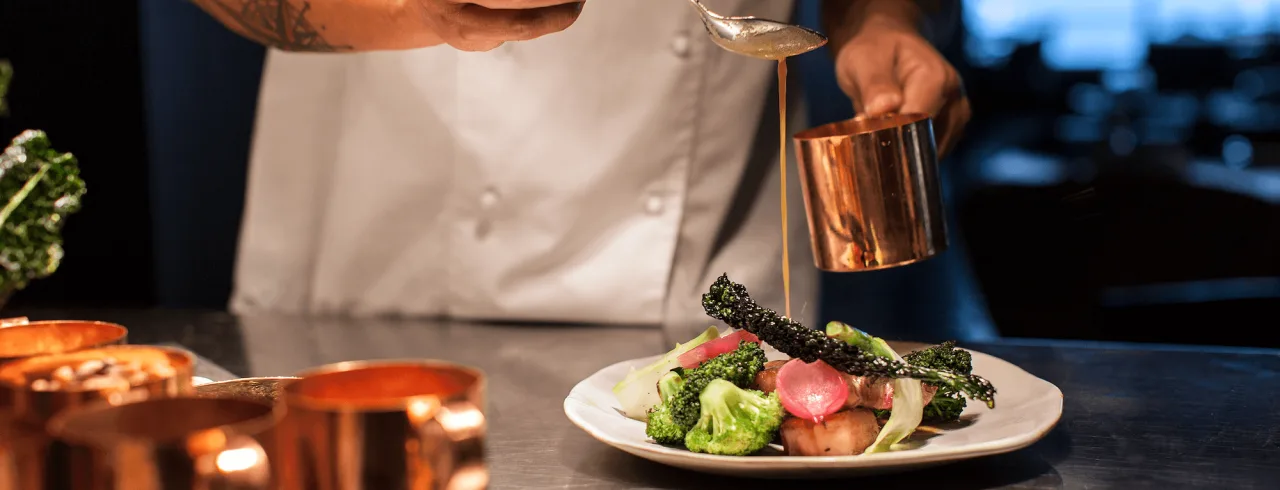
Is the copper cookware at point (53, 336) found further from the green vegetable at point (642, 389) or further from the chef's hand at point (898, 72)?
the chef's hand at point (898, 72)

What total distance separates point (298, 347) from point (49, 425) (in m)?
1.08

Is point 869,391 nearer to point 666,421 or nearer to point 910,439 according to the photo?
point 910,439

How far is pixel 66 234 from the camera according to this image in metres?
2.95

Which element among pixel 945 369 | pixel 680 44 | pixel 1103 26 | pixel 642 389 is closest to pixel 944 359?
pixel 945 369

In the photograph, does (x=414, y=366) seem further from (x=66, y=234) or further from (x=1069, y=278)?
(x=1069, y=278)

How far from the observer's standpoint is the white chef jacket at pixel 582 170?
1963 millimetres

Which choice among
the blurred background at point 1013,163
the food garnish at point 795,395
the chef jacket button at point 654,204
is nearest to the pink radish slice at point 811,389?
the food garnish at point 795,395

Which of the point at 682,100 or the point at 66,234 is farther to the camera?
the point at 66,234

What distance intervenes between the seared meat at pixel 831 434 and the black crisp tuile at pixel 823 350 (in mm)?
45

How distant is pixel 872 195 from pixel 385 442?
82cm

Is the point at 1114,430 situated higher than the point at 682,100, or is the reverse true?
the point at 682,100

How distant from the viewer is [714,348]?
120cm

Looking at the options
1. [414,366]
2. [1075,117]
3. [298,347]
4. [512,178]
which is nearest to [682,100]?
[512,178]

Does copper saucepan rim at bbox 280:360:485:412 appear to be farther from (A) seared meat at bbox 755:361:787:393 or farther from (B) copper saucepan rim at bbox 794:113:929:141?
(B) copper saucepan rim at bbox 794:113:929:141
